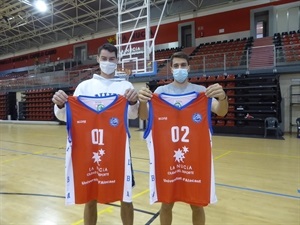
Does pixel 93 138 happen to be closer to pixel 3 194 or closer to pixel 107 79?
pixel 107 79

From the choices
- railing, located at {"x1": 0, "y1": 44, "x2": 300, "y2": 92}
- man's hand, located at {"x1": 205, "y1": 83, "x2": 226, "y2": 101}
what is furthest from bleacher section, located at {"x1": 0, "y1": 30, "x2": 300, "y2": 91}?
man's hand, located at {"x1": 205, "y1": 83, "x2": 226, "y2": 101}

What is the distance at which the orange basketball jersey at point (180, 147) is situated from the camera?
2027mm

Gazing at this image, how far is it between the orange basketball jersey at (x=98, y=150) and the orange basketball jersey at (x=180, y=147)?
216 millimetres

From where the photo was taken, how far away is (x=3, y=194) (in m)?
3.66

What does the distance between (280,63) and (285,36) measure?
3.29 meters

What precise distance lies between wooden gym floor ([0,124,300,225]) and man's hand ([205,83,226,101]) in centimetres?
148

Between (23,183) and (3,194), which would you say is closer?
(3,194)

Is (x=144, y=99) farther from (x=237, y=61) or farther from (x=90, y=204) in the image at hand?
(x=237, y=61)

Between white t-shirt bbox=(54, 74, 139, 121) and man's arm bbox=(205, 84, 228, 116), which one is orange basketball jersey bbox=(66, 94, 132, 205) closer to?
white t-shirt bbox=(54, 74, 139, 121)

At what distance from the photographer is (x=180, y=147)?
2.07m

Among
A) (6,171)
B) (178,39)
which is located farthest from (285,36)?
(6,171)

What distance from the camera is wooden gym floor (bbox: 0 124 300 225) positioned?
2.85 meters

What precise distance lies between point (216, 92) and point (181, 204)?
1821 mm

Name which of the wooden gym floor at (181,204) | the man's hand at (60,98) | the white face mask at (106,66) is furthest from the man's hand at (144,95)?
the wooden gym floor at (181,204)
